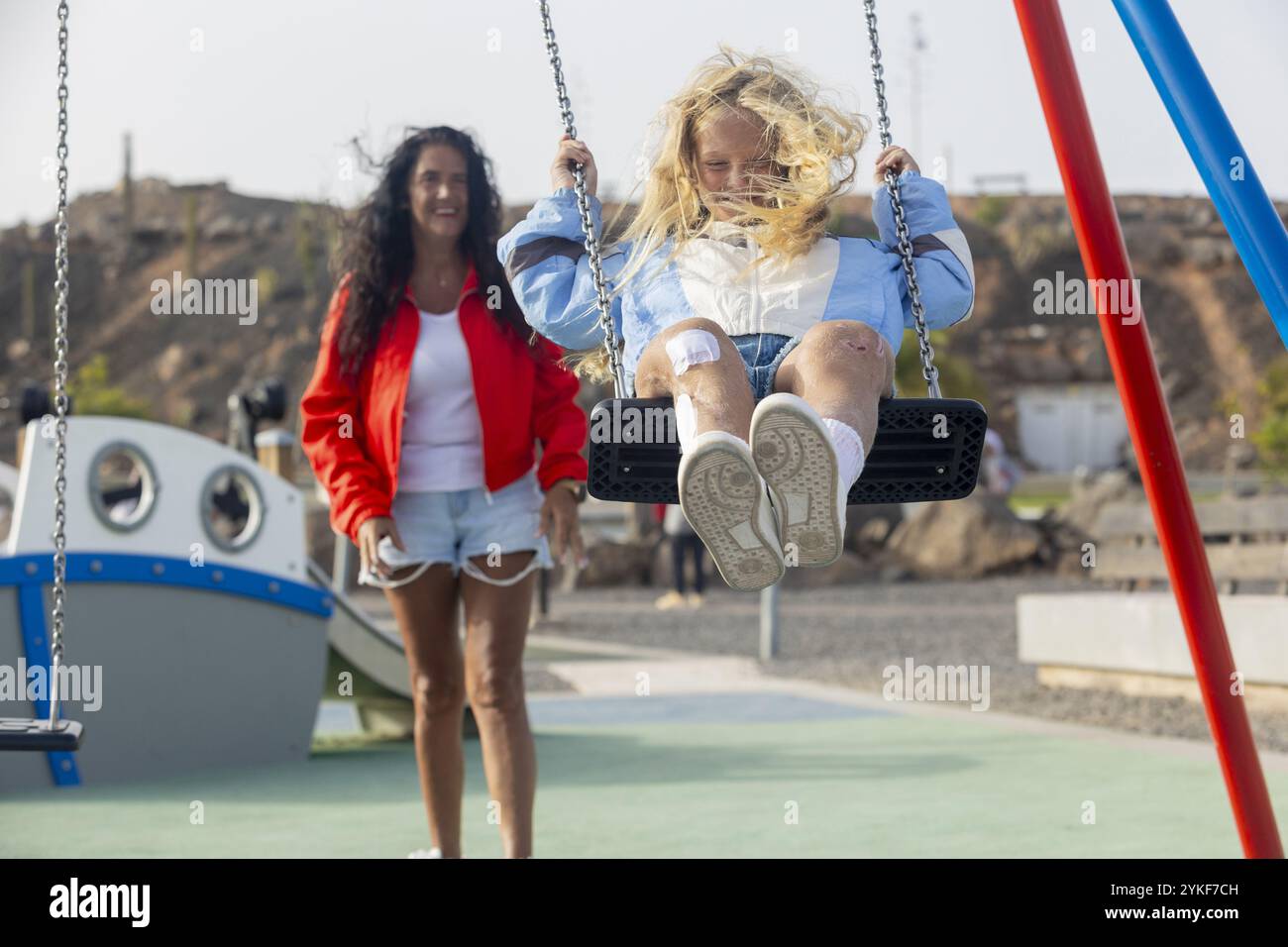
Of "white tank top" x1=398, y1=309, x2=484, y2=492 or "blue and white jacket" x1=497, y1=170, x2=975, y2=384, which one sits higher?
"blue and white jacket" x1=497, y1=170, x2=975, y2=384

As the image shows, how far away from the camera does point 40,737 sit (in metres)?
3.04

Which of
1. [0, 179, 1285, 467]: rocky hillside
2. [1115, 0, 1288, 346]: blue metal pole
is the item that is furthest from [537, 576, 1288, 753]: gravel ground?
[0, 179, 1285, 467]: rocky hillside

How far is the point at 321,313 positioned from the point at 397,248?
6722 cm

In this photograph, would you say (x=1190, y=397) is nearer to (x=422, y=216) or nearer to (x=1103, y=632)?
(x=1103, y=632)

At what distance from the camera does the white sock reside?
2570 mm

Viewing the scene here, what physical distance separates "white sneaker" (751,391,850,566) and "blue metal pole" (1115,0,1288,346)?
135 cm

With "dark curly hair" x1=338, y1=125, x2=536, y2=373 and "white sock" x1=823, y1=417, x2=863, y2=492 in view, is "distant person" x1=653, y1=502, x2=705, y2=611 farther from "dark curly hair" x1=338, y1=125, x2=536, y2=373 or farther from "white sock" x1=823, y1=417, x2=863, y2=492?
"white sock" x1=823, y1=417, x2=863, y2=492

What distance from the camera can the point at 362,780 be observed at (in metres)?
5.84

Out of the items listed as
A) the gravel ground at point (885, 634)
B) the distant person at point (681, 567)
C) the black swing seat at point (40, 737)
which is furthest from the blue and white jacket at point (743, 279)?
the distant person at point (681, 567)

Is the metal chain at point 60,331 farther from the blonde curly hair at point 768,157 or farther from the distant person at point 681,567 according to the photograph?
the distant person at point 681,567

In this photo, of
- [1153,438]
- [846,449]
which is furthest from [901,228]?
[1153,438]

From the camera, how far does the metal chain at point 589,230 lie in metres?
2.80

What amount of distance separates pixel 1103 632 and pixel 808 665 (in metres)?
2.57
